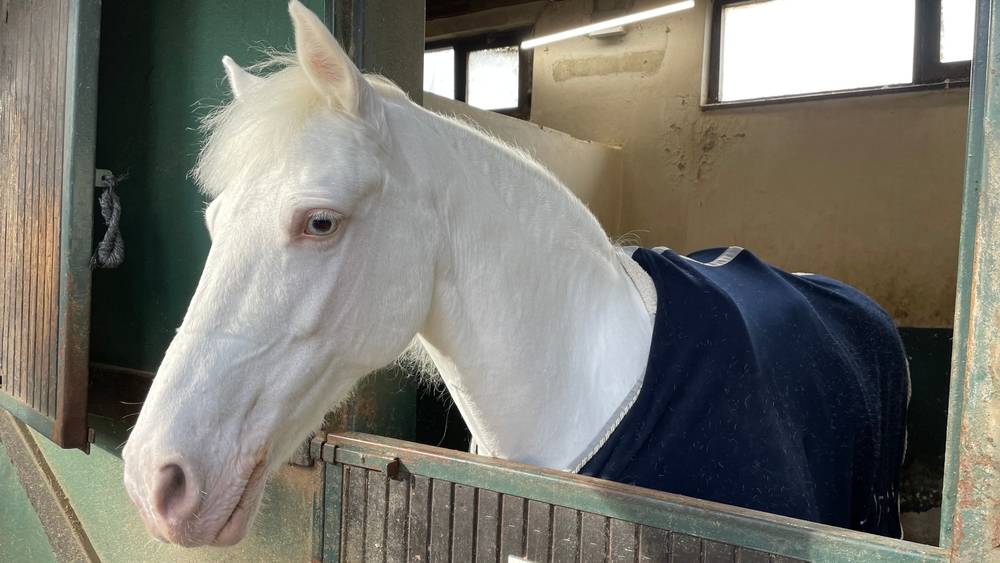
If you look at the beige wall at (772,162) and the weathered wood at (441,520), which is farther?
the beige wall at (772,162)

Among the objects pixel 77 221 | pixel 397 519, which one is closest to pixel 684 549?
pixel 397 519

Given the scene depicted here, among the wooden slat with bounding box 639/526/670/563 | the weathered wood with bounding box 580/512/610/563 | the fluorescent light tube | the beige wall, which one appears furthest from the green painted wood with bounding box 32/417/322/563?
the beige wall

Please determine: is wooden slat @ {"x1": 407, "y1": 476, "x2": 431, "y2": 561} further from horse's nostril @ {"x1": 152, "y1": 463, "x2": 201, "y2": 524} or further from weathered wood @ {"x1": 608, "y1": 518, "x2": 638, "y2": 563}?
horse's nostril @ {"x1": 152, "y1": 463, "x2": 201, "y2": 524}

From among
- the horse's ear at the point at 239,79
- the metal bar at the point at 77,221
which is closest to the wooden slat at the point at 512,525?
the horse's ear at the point at 239,79

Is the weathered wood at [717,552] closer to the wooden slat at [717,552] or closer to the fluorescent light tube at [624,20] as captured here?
the wooden slat at [717,552]

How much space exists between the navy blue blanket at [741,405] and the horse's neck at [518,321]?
61 mm

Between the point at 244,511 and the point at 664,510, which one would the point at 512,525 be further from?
the point at 244,511

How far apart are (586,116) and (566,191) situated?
11.9 ft

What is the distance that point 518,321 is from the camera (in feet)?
4.06

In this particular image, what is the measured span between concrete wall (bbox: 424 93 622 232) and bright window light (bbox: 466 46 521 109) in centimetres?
112

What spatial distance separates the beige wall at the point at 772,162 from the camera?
3631mm

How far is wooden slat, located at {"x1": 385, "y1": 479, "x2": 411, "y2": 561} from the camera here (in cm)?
142

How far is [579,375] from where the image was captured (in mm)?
1261

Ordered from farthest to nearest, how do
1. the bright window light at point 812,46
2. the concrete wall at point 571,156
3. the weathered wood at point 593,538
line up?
the bright window light at point 812,46 < the concrete wall at point 571,156 < the weathered wood at point 593,538
